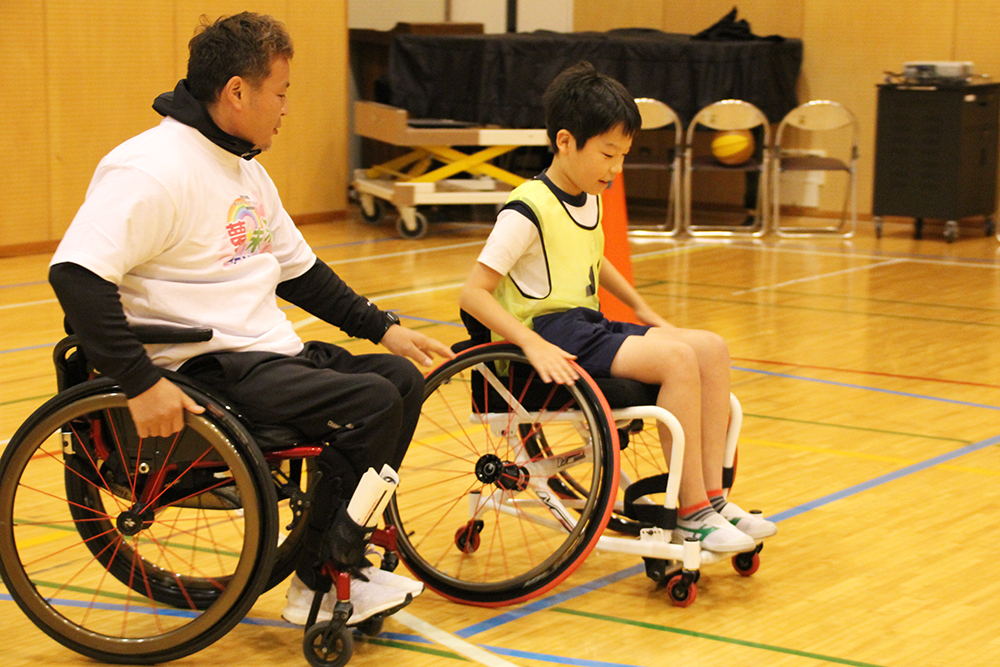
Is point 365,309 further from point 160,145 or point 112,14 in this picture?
point 112,14

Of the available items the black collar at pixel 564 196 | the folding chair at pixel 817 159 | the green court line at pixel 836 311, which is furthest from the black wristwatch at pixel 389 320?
the folding chair at pixel 817 159

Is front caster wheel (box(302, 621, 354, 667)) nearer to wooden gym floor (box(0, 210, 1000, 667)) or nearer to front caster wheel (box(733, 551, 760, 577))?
wooden gym floor (box(0, 210, 1000, 667))

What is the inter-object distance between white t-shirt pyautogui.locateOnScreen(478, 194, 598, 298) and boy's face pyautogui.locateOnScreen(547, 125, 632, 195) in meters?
0.05

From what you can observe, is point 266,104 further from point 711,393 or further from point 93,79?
point 93,79

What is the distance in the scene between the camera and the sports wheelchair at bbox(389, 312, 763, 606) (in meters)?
2.07

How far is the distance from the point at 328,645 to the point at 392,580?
160 millimetres

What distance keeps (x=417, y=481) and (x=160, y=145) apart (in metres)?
1.21

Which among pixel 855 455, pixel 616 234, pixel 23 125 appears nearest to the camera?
pixel 855 455

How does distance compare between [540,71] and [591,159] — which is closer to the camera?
[591,159]

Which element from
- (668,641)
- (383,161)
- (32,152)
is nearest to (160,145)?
(668,641)

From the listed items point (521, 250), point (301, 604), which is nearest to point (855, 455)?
point (521, 250)

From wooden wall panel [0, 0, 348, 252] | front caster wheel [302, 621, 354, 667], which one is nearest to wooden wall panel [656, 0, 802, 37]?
wooden wall panel [0, 0, 348, 252]

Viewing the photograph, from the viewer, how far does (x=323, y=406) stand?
6.04 feet

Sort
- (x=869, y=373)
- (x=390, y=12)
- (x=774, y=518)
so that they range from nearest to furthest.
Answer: (x=774, y=518)
(x=869, y=373)
(x=390, y=12)
